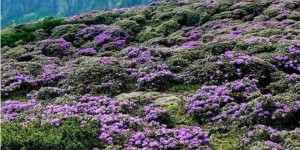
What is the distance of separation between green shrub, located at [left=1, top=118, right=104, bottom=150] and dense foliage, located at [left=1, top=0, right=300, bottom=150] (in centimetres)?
4

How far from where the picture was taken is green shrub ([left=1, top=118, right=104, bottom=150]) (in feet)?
53.0

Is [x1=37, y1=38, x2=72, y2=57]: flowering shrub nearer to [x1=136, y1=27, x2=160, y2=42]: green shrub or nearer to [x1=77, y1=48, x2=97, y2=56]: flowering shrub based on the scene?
[x1=77, y1=48, x2=97, y2=56]: flowering shrub

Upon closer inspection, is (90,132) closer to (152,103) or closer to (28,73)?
(152,103)

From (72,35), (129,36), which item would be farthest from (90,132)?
(72,35)

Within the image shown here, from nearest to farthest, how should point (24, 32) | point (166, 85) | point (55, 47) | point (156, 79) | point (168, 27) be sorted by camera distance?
point (166, 85)
point (156, 79)
point (55, 47)
point (168, 27)
point (24, 32)

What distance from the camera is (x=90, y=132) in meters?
17.2

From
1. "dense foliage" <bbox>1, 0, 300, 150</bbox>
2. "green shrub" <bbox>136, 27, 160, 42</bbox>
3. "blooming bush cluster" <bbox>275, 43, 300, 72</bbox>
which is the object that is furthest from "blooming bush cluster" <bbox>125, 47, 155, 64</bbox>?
"blooming bush cluster" <bbox>275, 43, 300, 72</bbox>

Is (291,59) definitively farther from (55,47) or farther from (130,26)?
(55,47)

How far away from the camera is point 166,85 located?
23.9 m

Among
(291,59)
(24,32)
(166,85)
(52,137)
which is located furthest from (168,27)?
(52,137)

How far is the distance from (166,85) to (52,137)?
894 cm

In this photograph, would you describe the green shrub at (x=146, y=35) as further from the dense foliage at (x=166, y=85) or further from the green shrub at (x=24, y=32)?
the green shrub at (x=24, y=32)

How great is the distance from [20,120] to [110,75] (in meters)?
6.42

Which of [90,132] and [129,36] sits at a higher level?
[90,132]
